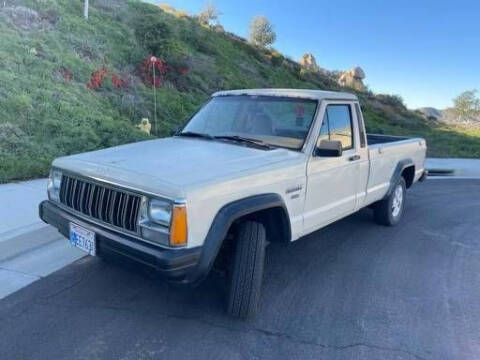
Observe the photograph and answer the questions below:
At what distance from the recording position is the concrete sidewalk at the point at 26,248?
3.92 meters

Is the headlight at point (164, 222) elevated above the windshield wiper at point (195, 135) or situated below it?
below

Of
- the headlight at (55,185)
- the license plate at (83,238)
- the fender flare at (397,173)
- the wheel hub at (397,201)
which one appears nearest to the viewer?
the license plate at (83,238)

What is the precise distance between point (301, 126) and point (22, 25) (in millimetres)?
12688

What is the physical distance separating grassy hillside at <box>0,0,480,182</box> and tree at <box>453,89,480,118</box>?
3712 centimetres

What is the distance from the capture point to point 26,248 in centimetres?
443

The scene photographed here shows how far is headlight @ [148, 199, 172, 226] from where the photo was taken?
2.84 m

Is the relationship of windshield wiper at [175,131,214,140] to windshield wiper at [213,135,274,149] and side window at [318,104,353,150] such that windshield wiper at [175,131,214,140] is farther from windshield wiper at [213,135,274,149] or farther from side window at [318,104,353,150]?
side window at [318,104,353,150]

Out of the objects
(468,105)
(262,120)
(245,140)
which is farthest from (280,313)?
(468,105)

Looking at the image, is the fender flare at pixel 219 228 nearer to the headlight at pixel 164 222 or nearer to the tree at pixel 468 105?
the headlight at pixel 164 222

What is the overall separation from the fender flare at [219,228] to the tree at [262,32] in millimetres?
44299

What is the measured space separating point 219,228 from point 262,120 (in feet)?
5.71

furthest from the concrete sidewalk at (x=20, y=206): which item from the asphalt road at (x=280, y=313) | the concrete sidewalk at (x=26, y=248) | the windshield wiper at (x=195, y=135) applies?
the windshield wiper at (x=195, y=135)

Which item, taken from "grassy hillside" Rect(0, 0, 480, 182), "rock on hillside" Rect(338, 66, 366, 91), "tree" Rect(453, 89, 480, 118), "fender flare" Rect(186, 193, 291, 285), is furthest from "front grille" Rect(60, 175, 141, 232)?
"tree" Rect(453, 89, 480, 118)

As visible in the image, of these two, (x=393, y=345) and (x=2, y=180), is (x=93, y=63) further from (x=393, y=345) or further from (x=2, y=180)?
(x=393, y=345)
